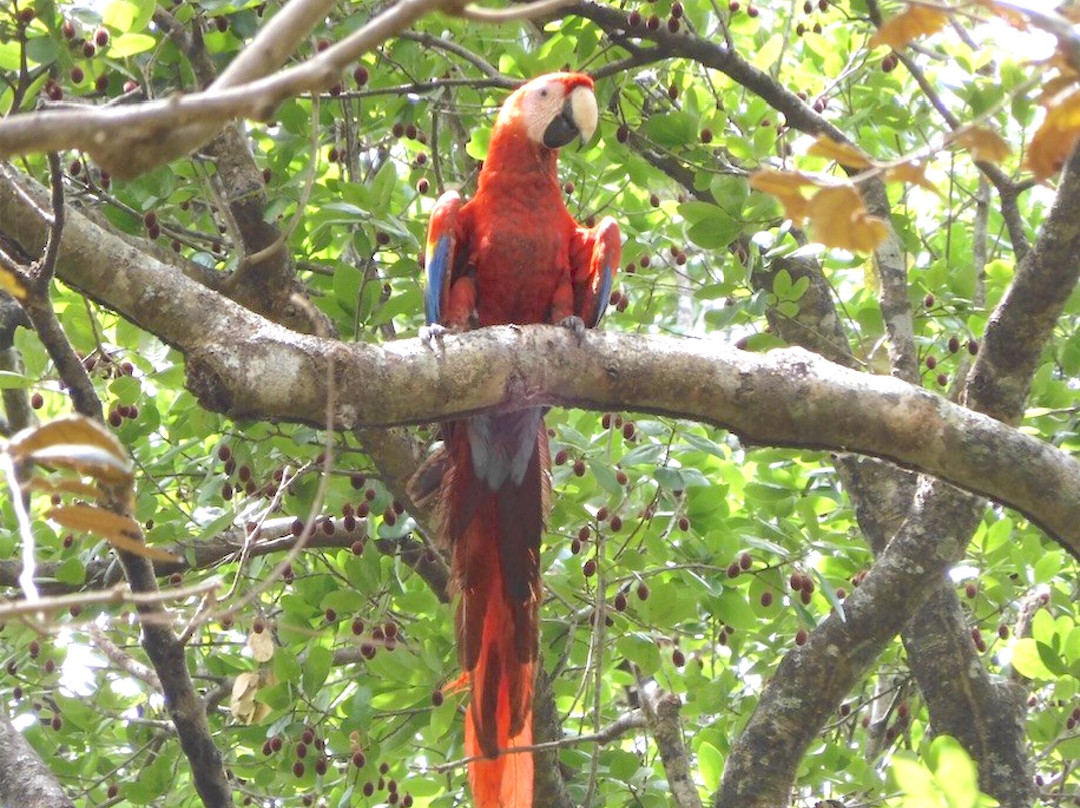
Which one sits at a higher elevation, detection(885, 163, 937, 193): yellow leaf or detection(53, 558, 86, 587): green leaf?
detection(53, 558, 86, 587): green leaf

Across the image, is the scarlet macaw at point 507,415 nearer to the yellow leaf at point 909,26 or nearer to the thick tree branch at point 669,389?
the thick tree branch at point 669,389

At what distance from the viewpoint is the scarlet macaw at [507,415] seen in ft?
9.91

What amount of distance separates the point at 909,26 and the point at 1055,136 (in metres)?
0.21

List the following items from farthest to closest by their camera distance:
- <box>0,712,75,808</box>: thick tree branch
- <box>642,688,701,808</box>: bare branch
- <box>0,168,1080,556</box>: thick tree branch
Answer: <box>0,712,75,808</box>: thick tree branch → <box>642,688,701,808</box>: bare branch → <box>0,168,1080,556</box>: thick tree branch

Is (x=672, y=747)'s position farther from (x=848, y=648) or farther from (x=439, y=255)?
(x=439, y=255)

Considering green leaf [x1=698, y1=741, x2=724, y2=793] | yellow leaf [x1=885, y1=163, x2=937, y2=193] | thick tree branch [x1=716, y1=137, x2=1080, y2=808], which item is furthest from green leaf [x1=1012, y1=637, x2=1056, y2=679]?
yellow leaf [x1=885, y1=163, x2=937, y2=193]

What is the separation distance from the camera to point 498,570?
3152 millimetres

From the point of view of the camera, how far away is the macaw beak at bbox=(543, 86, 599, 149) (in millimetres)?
3402

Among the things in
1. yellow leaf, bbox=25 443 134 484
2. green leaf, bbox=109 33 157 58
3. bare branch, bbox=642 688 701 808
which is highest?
green leaf, bbox=109 33 157 58

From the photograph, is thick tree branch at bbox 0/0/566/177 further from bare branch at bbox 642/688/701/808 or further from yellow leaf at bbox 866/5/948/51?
bare branch at bbox 642/688/701/808

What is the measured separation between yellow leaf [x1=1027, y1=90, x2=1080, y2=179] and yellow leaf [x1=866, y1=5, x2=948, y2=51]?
0.17 meters

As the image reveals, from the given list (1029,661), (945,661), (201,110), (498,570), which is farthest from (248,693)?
(201,110)

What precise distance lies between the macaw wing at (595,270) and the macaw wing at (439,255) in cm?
35

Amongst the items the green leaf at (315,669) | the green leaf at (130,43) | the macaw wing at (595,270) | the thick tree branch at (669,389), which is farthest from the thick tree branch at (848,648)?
the green leaf at (130,43)
